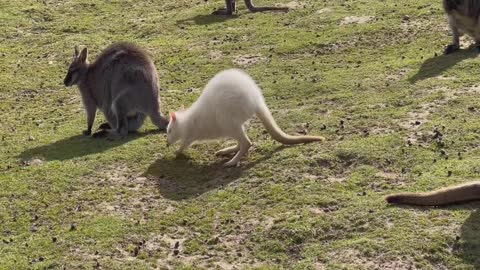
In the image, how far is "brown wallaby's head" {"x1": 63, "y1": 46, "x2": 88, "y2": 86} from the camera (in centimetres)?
863

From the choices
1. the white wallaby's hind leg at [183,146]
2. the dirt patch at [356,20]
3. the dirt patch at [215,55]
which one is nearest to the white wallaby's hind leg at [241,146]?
the white wallaby's hind leg at [183,146]

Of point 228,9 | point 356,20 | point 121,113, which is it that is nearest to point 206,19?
point 228,9

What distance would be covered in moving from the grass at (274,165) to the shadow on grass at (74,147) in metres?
0.02

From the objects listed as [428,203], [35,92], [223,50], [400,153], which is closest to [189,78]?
[223,50]

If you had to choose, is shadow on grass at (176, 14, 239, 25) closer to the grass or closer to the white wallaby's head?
the grass

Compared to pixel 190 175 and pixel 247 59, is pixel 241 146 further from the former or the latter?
pixel 247 59

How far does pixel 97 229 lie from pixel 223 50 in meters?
5.58

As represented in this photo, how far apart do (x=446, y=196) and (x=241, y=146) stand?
2.15m

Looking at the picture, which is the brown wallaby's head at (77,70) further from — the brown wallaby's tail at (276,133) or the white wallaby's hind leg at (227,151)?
the brown wallaby's tail at (276,133)

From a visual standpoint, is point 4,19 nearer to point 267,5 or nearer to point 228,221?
point 267,5

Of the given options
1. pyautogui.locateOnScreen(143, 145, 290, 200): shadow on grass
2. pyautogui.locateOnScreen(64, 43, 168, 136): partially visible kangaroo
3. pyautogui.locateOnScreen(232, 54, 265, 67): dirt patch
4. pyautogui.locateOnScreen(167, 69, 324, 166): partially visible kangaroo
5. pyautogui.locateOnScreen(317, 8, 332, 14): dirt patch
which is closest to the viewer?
pyautogui.locateOnScreen(143, 145, 290, 200): shadow on grass

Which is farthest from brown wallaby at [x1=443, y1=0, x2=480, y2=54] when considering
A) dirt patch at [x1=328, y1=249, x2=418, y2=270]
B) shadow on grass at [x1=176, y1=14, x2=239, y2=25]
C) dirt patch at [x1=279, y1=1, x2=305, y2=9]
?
dirt patch at [x1=328, y1=249, x2=418, y2=270]

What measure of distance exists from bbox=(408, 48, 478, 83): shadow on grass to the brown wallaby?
0.17 meters

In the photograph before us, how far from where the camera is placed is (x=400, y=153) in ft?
21.8
